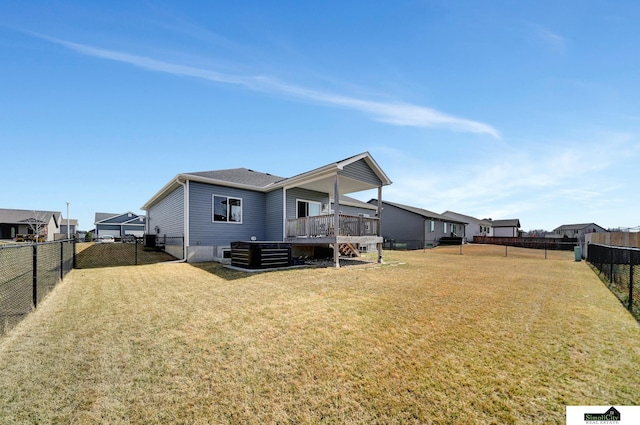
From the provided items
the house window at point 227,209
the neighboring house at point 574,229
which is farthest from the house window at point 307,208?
the neighboring house at point 574,229

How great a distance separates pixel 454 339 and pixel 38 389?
16.0 ft

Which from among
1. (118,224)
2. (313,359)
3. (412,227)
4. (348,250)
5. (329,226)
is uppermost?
(329,226)

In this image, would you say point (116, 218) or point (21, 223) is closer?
point (21, 223)

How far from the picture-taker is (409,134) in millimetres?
13953

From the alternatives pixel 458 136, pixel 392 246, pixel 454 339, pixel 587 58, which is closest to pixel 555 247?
pixel 392 246

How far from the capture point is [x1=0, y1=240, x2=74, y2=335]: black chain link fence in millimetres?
4319

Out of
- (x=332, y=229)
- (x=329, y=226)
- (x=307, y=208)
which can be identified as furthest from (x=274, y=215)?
(x=332, y=229)

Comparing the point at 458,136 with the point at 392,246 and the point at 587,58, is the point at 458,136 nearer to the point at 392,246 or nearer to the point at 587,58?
the point at 587,58

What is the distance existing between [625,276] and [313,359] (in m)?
10.3

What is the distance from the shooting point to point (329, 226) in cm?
1172

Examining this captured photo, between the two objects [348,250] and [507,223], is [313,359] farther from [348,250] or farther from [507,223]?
[507,223]

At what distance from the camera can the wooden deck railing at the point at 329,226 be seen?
38.9 ft

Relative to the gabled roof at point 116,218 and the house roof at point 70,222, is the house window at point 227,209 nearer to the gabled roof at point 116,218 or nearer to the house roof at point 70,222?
the gabled roof at point 116,218

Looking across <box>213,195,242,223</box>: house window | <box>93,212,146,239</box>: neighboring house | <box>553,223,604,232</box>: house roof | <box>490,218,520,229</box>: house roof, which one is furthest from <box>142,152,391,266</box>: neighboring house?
<box>553,223,604,232</box>: house roof
